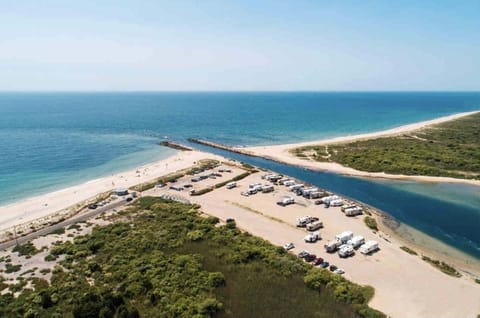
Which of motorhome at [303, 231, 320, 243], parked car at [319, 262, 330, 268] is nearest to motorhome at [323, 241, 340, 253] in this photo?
motorhome at [303, 231, 320, 243]

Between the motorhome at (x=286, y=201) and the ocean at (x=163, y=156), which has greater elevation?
the motorhome at (x=286, y=201)

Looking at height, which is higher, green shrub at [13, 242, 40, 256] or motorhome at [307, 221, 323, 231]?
motorhome at [307, 221, 323, 231]

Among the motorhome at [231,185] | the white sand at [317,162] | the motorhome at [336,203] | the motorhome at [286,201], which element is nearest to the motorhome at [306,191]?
the motorhome at [286,201]

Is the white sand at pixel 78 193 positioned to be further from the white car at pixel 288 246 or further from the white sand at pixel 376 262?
the white car at pixel 288 246

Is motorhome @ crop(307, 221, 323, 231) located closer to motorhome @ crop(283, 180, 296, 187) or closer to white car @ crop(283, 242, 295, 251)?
white car @ crop(283, 242, 295, 251)

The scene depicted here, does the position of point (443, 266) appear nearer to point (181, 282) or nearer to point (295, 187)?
point (181, 282)

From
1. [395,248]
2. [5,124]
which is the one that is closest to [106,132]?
[5,124]

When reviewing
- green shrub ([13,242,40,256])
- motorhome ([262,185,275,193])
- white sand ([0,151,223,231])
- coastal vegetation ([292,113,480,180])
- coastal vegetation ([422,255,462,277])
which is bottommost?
white sand ([0,151,223,231])

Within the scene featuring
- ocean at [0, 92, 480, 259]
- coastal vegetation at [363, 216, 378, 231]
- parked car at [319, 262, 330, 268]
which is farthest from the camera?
ocean at [0, 92, 480, 259]

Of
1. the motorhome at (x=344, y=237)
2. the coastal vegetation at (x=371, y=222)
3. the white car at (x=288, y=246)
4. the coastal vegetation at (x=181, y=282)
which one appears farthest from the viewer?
the coastal vegetation at (x=371, y=222)
